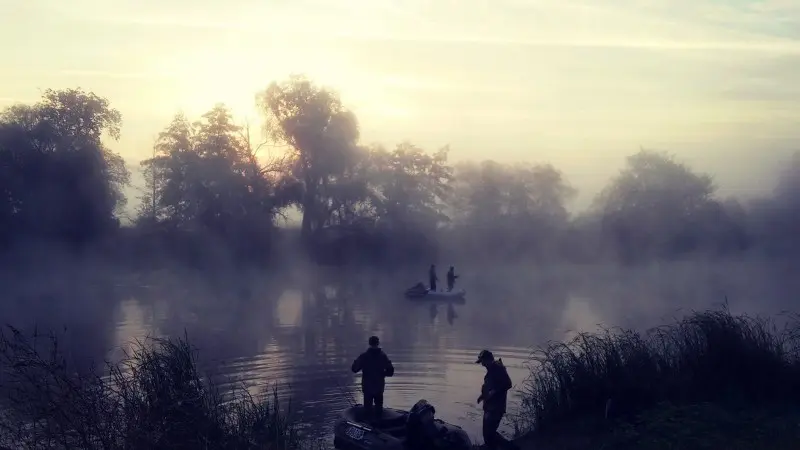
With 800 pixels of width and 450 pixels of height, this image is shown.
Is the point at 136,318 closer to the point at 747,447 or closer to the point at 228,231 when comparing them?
the point at 228,231

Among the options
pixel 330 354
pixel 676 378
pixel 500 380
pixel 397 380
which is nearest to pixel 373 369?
pixel 500 380

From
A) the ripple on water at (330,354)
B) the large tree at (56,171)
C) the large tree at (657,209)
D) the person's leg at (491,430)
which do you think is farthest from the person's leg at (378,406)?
the large tree at (657,209)

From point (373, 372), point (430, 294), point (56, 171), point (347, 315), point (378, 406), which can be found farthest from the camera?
point (56, 171)

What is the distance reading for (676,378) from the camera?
47.0 ft

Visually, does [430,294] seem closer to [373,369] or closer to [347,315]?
[347,315]

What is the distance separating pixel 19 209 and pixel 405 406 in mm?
45150

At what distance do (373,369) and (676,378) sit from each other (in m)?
5.34

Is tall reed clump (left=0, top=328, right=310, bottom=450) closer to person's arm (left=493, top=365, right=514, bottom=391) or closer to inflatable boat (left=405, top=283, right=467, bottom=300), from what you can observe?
person's arm (left=493, top=365, right=514, bottom=391)

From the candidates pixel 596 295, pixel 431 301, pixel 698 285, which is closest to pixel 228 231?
pixel 431 301

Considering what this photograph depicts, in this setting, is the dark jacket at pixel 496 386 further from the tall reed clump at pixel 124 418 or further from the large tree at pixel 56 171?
the large tree at pixel 56 171

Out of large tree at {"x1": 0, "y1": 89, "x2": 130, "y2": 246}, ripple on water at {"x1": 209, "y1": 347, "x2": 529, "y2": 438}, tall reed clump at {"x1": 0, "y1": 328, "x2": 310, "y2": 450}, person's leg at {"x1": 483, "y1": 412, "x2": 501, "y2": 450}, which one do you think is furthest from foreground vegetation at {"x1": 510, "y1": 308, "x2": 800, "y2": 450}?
large tree at {"x1": 0, "y1": 89, "x2": 130, "y2": 246}

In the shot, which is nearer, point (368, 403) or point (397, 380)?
point (368, 403)

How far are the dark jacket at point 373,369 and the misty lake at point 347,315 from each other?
6.94 ft

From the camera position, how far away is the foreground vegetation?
12.0m
